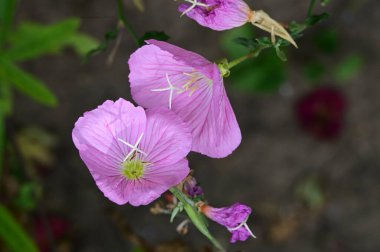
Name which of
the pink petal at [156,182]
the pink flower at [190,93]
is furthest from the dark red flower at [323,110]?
the pink petal at [156,182]

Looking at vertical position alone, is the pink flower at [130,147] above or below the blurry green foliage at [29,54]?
above

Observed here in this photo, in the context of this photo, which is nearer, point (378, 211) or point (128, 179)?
point (128, 179)

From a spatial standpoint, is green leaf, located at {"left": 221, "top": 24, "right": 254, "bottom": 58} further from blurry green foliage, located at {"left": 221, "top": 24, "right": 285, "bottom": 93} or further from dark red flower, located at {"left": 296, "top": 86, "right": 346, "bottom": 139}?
dark red flower, located at {"left": 296, "top": 86, "right": 346, "bottom": 139}

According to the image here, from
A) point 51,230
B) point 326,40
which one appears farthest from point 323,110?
point 51,230

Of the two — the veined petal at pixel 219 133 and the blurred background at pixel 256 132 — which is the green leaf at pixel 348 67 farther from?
the veined petal at pixel 219 133

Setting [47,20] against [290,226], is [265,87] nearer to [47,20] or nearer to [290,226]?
[290,226]

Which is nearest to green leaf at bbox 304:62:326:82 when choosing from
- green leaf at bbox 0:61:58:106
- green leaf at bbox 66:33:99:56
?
green leaf at bbox 66:33:99:56

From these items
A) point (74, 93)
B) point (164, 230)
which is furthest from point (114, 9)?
point (164, 230)
